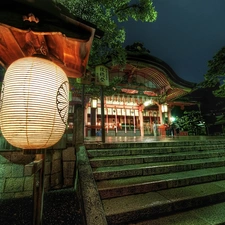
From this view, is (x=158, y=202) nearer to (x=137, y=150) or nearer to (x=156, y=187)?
(x=156, y=187)

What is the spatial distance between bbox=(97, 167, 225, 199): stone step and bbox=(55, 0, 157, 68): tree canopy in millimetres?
6091

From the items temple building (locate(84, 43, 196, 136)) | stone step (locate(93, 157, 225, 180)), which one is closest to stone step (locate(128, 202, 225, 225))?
stone step (locate(93, 157, 225, 180))

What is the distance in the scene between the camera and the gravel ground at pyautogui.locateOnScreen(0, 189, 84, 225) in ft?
9.26

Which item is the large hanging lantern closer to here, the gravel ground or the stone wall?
the gravel ground

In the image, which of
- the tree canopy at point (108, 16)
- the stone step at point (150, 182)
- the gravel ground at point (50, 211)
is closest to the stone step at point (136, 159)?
the stone step at point (150, 182)

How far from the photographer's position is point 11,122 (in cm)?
183

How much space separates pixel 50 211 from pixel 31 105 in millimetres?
2787

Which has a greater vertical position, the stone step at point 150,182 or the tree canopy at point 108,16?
the tree canopy at point 108,16

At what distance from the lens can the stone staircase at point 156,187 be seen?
2.67 meters

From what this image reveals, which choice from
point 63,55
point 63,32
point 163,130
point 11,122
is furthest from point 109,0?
point 163,130

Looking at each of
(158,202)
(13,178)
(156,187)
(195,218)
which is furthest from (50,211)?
(195,218)

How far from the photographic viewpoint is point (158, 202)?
9.40 ft

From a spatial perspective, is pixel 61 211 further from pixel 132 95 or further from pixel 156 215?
pixel 132 95

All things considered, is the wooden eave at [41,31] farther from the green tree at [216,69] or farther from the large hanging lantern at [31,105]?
the green tree at [216,69]
